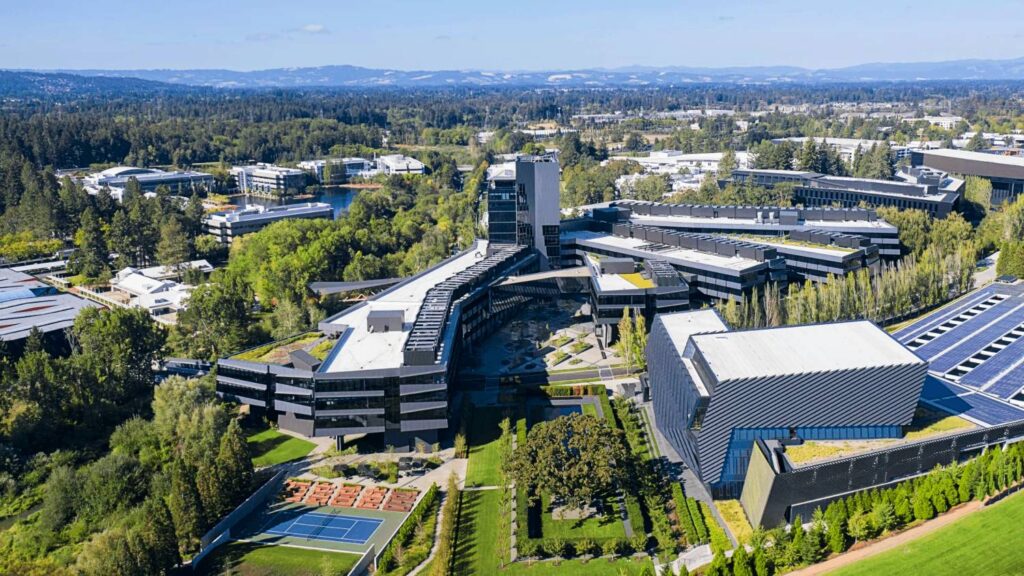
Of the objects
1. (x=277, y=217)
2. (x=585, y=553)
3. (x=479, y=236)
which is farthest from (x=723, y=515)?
(x=277, y=217)

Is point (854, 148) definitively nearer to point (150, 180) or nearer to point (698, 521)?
point (698, 521)

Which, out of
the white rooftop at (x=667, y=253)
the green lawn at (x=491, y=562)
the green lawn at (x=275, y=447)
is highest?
the white rooftop at (x=667, y=253)

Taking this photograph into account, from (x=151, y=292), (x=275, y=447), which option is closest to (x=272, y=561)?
(x=275, y=447)

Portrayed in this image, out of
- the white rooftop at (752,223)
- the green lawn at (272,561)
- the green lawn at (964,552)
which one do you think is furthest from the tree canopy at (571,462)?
the white rooftop at (752,223)

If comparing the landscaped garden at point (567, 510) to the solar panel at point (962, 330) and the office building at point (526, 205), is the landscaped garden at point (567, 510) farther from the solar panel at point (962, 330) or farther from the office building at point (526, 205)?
the office building at point (526, 205)

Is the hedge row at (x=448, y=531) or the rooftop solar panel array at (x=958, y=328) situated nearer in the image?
the hedge row at (x=448, y=531)

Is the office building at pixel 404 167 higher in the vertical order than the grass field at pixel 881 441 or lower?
higher
